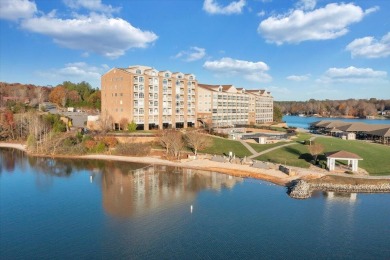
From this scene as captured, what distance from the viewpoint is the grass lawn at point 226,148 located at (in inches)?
2009

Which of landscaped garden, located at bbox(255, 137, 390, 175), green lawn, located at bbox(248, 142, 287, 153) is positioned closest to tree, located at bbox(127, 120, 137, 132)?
green lawn, located at bbox(248, 142, 287, 153)

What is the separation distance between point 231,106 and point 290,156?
42642mm

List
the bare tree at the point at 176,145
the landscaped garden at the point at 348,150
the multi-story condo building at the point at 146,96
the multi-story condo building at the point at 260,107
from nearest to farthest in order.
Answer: the landscaped garden at the point at 348,150, the bare tree at the point at 176,145, the multi-story condo building at the point at 146,96, the multi-story condo building at the point at 260,107

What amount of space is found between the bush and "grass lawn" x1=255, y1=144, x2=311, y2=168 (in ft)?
63.7

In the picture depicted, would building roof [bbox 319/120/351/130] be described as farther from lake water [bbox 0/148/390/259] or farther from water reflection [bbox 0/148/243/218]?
water reflection [bbox 0/148/243/218]

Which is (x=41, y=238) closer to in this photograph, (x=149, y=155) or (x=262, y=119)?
(x=149, y=155)

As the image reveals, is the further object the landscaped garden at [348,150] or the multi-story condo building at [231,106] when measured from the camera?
the multi-story condo building at [231,106]

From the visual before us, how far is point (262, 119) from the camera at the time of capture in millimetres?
102312

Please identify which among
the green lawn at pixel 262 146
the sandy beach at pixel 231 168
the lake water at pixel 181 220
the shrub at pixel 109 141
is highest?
the shrub at pixel 109 141

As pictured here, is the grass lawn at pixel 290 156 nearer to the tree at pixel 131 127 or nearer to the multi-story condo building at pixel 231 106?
the multi-story condo building at pixel 231 106

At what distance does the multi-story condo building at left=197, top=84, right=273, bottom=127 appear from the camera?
80.4m

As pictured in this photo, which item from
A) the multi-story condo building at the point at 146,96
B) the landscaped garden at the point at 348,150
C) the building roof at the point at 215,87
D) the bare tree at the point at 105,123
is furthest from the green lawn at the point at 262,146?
the building roof at the point at 215,87

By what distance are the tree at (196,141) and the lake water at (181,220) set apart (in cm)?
1188

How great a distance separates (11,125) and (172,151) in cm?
4380
